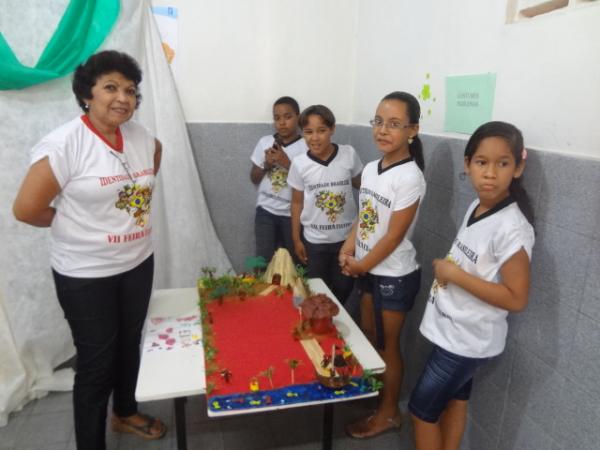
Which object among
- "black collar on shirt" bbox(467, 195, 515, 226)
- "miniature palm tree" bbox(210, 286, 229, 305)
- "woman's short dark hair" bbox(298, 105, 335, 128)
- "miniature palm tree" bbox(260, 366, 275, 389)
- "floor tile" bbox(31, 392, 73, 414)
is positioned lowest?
"floor tile" bbox(31, 392, 73, 414)

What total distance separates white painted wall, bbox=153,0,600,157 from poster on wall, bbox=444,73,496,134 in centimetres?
4

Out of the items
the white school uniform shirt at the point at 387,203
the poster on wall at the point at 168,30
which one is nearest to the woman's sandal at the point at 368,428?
the white school uniform shirt at the point at 387,203

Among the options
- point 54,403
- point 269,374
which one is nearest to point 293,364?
point 269,374

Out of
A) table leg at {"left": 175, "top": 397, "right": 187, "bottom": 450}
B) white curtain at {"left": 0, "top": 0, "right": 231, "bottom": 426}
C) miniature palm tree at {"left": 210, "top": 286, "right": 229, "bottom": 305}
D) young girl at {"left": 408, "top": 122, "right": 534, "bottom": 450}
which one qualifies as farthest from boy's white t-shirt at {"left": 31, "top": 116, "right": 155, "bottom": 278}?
young girl at {"left": 408, "top": 122, "right": 534, "bottom": 450}

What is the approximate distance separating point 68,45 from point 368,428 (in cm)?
227

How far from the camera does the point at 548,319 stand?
1332mm

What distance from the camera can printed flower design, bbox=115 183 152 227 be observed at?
145cm

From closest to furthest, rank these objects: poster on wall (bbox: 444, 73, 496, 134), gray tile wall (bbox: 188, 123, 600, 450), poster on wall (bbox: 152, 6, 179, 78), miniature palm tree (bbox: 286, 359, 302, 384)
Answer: gray tile wall (bbox: 188, 123, 600, 450) < miniature palm tree (bbox: 286, 359, 302, 384) < poster on wall (bbox: 444, 73, 496, 134) < poster on wall (bbox: 152, 6, 179, 78)

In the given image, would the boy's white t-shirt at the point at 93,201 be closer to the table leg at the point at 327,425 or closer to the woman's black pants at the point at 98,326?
the woman's black pants at the point at 98,326

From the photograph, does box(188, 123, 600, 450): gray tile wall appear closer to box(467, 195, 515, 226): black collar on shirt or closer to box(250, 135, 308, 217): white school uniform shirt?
box(467, 195, 515, 226): black collar on shirt

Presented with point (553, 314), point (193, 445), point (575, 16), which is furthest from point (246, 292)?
point (575, 16)

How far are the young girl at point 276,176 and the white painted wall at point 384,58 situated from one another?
253 mm

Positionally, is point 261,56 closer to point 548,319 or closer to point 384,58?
point 384,58

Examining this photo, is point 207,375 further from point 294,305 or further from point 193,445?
point 193,445
